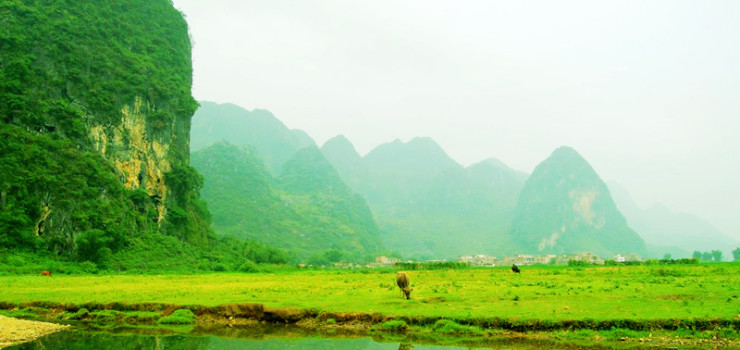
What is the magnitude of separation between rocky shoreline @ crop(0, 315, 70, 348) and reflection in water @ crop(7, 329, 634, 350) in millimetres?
430

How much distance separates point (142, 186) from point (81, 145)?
27.2 feet

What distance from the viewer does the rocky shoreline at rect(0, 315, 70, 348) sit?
15.1m

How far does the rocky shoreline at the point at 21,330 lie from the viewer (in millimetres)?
15062

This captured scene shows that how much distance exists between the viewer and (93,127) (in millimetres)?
53656

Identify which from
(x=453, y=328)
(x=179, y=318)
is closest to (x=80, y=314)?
(x=179, y=318)

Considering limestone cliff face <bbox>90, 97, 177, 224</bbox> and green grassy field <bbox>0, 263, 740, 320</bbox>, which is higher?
limestone cliff face <bbox>90, 97, 177, 224</bbox>

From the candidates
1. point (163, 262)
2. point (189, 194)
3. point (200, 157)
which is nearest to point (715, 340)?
point (163, 262)

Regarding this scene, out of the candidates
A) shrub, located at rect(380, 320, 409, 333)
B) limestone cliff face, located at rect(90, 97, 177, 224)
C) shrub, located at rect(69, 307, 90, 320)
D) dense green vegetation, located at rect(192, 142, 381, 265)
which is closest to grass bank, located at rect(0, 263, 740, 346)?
shrub, located at rect(380, 320, 409, 333)

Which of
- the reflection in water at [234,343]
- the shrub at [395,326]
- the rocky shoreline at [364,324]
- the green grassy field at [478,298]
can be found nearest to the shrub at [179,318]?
the rocky shoreline at [364,324]

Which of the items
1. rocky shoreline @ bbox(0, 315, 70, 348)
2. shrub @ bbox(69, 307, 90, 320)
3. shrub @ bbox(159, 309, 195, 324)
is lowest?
shrub @ bbox(69, 307, 90, 320)

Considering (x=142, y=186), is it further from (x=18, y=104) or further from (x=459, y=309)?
(x=459, y=309)

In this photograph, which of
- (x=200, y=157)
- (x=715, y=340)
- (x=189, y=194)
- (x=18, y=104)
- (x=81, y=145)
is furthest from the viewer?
(x=200, y=157)

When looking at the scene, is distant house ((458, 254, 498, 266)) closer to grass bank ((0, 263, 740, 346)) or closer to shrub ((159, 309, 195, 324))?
grass bank ((0, 263, 740, 346))

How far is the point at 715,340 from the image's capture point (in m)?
13.7
